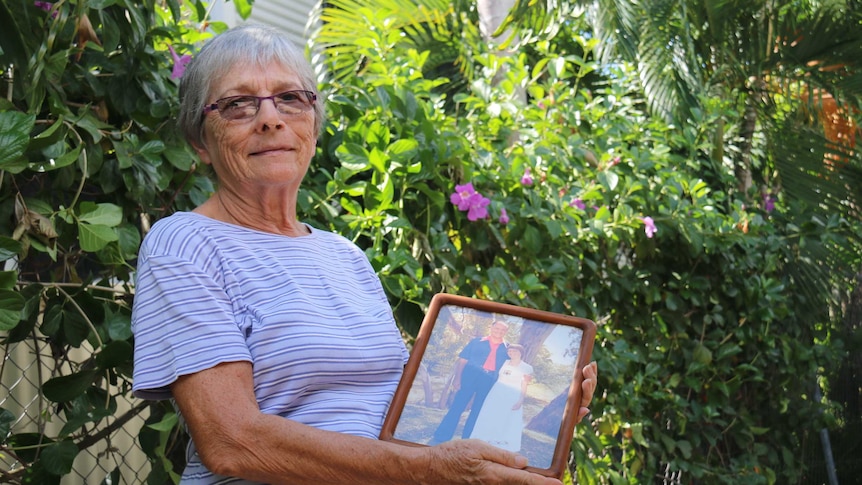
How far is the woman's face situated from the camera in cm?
177

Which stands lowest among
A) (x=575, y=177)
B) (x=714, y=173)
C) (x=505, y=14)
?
(x=714, y=173)

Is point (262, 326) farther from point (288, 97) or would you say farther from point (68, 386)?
point (68, 386)

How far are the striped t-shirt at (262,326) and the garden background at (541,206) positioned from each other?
314mm

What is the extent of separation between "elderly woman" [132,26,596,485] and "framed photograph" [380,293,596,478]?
0.08m

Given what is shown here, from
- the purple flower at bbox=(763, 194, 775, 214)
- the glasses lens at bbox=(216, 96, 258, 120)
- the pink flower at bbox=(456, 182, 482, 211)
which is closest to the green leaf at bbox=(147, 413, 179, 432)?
the glasses lens at bbox=(216, 96, 258, 120)

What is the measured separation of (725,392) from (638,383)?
892mm

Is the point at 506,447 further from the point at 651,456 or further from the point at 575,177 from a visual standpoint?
the point at 651,456

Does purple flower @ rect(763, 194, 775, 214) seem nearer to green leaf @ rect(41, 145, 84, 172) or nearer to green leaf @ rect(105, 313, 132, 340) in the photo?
green leaf @ rect(105, 313, 132, 340)

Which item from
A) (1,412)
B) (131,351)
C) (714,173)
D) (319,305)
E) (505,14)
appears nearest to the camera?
(319,305)

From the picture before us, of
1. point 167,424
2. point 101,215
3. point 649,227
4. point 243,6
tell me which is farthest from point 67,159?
point 649,227

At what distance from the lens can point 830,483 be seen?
6.62 meters

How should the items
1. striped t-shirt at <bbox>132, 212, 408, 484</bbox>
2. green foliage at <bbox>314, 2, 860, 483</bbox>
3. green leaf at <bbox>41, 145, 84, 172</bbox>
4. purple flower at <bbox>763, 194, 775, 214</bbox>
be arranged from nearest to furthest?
1. striped t-shirt at <bbox>132, 212, 408, 484</bbox>
2. green leaf at <bbox>41, 145, 84, 172</bbox>
3. green foliage at <bbox>314, 2, 860, 483</bbox>
4. purple flower at <bbox>763, 194, 775, 214</bbox>

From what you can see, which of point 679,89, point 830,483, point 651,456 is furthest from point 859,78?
point 651,456

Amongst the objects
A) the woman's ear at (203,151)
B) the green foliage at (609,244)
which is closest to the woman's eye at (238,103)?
the woman's ear at (203,151)
